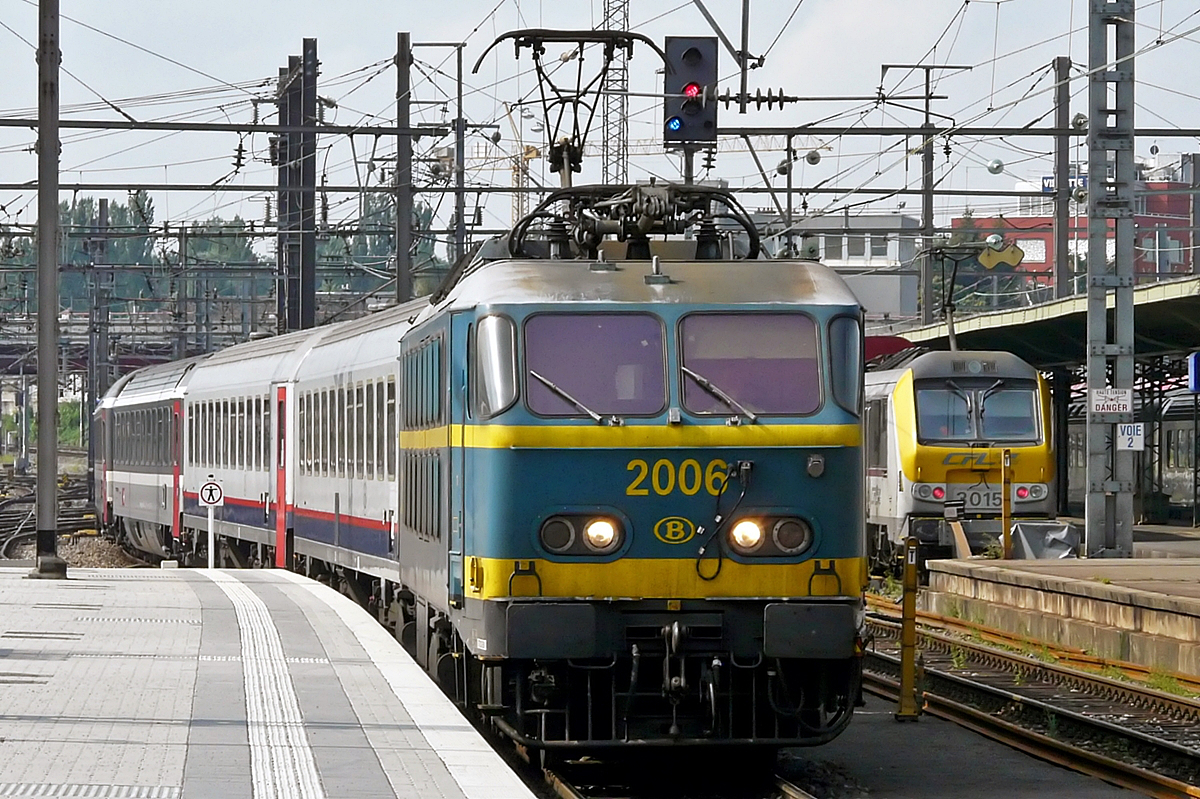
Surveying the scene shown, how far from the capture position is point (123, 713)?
10.8 m

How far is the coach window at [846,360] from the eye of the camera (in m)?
10.4

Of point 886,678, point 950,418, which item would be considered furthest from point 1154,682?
point 950,418

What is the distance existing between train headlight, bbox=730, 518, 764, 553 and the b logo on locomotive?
0.22 meters

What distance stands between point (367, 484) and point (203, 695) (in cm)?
590

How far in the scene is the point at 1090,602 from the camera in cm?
1748

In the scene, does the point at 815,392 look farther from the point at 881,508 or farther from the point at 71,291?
the point at 71,291

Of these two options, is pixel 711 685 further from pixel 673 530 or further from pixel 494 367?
pixel 494 367

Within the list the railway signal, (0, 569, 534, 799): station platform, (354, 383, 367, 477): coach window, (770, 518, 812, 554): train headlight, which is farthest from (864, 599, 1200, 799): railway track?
the railway signal

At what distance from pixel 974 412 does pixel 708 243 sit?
45.8 ft

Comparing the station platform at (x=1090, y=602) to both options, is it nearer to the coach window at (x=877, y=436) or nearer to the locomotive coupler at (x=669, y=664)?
the coach window at (x=877, y=436)

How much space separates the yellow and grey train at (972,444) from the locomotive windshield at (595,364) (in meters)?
15.4

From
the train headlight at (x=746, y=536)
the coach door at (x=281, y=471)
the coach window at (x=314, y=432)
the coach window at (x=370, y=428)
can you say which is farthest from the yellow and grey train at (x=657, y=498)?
Result: the coach door at (x=281, y=471)

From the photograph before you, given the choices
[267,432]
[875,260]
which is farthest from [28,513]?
[875,260]

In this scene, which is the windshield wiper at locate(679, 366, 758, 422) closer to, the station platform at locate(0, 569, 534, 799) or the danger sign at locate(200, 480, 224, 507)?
the station platform at locate(0, 569, 534, 799)
